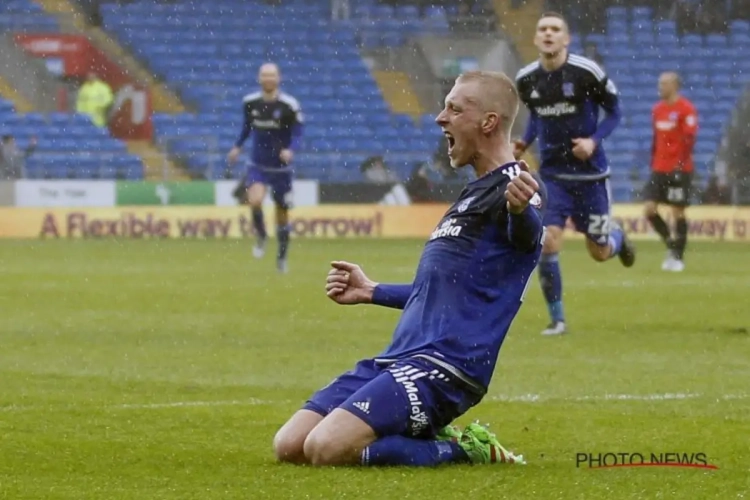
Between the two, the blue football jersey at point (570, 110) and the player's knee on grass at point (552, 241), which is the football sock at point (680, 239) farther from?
the player's knee on grass at point (552, 241)

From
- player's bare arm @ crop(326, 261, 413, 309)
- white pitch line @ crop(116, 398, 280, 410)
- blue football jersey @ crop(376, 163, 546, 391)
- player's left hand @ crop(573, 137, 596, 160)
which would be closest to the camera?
blue football jersey @ crop(376, 163, 546, 391)

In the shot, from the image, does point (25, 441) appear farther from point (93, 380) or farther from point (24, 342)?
point (24, 342)

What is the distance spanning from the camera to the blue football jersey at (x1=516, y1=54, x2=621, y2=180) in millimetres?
12352

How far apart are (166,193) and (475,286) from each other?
75.3ft

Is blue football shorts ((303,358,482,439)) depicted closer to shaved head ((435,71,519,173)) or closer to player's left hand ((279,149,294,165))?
shaved head ((435,71,519,173))

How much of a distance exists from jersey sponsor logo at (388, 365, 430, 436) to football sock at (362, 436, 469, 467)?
7 cm

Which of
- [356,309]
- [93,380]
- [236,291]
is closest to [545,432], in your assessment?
[93,380]

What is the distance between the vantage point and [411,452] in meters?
6.12

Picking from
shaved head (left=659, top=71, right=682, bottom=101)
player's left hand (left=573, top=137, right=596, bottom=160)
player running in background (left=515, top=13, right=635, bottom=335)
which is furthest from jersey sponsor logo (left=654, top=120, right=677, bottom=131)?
player's left hand (left=573, top=137, right=596, bottom=160)

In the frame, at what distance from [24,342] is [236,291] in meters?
5.10

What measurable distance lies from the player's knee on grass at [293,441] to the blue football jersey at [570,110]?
639cm

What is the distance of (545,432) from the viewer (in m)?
7.32

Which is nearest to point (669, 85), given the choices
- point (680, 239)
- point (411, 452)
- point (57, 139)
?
point (680, 239)

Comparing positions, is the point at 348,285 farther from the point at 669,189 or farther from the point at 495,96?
the point at 669,189
